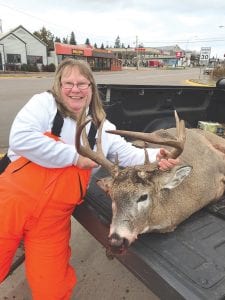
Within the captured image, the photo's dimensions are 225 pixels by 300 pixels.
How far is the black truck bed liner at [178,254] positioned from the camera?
230 centimetres

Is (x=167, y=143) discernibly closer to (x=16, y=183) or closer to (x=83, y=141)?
(x=83, y=141)

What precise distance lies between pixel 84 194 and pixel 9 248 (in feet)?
2.41

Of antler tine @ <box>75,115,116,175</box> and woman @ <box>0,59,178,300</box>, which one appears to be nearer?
woman @ <box>0,59,178,300</box>

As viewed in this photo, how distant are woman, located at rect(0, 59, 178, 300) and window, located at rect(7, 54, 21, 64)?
5461 cm

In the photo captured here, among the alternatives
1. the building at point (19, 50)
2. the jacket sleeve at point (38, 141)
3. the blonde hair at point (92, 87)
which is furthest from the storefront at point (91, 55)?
the jacket sleeve at point (38, 141)

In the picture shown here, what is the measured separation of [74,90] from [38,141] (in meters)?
0.58

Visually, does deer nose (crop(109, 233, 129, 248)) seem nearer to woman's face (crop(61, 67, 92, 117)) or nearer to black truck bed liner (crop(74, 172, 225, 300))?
black truck bed liner (crop(74, 172, 225, 300))

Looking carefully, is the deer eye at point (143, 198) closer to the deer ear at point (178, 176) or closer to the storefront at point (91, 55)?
the deer ear at point (178, 176)

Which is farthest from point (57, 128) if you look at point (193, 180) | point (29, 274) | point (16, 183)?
point (193, 180)

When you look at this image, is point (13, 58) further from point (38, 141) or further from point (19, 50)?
point (38, 141)

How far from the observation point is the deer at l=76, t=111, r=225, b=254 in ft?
9.33

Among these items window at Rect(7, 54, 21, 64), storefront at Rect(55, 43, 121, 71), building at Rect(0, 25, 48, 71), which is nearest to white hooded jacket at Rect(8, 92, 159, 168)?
building at Rect(0, 25, 48, 71)

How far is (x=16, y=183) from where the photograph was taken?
117 inches

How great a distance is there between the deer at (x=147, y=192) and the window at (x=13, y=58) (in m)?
54.8
